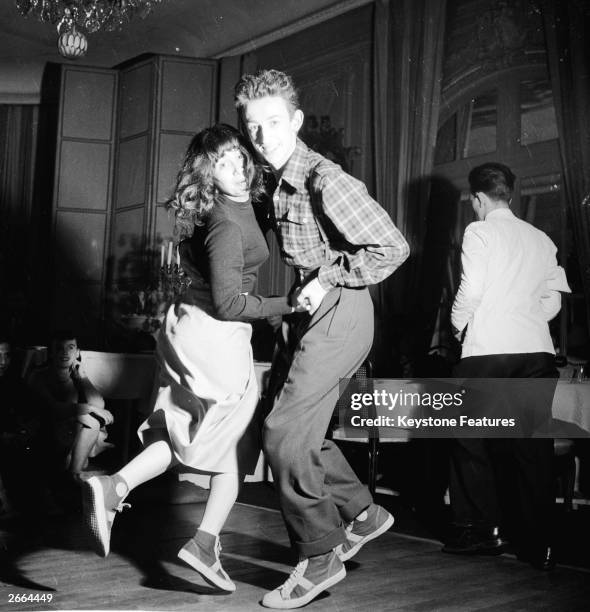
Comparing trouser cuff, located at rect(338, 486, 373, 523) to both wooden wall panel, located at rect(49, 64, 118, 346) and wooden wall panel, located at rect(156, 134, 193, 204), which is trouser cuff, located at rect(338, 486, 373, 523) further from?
wooden wall panel, located at rect(49, 64, 118, 346)

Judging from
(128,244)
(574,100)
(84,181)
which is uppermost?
(84,181)

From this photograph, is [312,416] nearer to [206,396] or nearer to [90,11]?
[206,396]

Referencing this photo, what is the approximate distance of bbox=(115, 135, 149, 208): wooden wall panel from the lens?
4.96 metres

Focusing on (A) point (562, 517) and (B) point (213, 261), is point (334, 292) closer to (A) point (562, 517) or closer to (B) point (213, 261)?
(B) point (213, 261)

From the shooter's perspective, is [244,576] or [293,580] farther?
[244,576]

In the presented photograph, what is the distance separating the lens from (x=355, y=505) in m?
1.60

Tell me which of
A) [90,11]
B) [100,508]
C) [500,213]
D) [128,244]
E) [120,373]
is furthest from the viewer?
[128,244]

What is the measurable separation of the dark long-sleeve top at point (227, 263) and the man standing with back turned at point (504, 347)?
742 mm

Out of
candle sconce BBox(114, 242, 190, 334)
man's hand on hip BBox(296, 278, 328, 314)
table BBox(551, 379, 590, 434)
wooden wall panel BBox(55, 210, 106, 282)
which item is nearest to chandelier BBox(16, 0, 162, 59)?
candle sconce BBox(114, 242, 190, 334)

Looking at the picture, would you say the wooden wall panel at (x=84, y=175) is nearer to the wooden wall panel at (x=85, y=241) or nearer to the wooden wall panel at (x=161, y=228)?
the wooden wall panel at (x=85, y=241)

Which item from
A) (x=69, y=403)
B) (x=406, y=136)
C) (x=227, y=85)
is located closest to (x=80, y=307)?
(x=227, y=85)

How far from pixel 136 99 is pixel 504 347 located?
3991 mm

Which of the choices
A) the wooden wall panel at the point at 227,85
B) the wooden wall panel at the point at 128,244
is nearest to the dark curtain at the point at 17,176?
the wooden wall panel at the point at 128,244

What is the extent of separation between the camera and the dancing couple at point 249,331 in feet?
4.67
